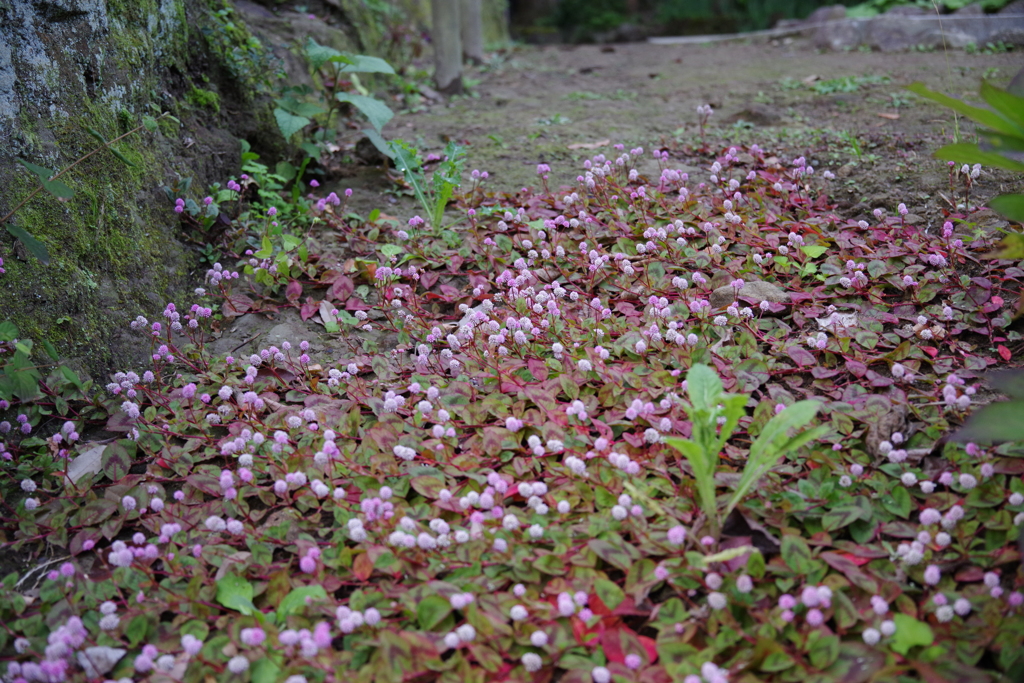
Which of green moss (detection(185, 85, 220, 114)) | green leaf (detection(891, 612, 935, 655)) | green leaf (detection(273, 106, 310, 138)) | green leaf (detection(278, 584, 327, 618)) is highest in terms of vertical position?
green moss (detection(185, 85, 220, 114))

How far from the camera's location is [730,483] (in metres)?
2.20

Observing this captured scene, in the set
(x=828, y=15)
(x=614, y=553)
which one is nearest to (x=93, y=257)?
(x=614, y=553)

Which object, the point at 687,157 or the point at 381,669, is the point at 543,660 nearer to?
the point at 381,669

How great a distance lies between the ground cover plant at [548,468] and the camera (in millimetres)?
1851

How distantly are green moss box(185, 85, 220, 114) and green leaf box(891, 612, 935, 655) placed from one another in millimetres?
4005

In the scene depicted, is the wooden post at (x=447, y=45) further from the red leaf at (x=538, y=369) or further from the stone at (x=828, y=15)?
the stone at (x=828, y=15)

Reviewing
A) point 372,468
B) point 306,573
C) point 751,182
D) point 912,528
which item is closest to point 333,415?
point 372,468

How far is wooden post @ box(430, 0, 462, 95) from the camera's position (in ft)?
19.8

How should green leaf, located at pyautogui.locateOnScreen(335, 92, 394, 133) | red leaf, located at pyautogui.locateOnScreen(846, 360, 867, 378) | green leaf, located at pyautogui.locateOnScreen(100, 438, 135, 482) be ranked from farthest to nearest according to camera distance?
green leaf, located at pyautogui.locateOnScreen(335, 92, 394, 133)
red leaf, located at pyautogui.locateOnScreen(846, 360, 867, 378)
green leaf, located at pyautogui.locateOnScreen(100, 438, 135, 482)

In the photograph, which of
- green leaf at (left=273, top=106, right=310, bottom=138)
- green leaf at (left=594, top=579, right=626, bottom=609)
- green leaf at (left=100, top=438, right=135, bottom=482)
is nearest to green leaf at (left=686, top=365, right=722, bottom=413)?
green leaf at (left=594, top=579, right=626, bottom=609)

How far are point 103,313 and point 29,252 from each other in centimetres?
35

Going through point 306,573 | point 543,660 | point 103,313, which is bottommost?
point 543,660

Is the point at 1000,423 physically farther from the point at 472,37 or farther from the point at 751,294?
the point at 472,37

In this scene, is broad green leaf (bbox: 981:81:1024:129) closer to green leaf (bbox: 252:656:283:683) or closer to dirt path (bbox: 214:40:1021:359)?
dirt path (bbox: 214:40:1021:359)
